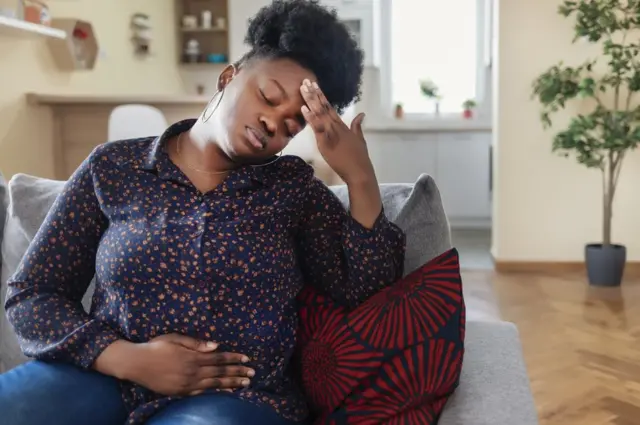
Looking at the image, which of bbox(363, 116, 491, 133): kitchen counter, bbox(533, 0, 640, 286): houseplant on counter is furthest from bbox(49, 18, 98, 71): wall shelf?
bbox(533, 0, 640, 286): houseplant on counter

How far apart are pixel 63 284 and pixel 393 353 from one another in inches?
20.7

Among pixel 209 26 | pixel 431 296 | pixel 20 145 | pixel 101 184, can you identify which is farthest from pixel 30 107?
pixel 431 296

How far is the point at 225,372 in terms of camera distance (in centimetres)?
107

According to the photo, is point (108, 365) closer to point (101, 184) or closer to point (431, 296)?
point (101, 184)

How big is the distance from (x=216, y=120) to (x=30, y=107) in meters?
3.29

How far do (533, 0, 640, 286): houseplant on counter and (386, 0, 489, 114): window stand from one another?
227 cm

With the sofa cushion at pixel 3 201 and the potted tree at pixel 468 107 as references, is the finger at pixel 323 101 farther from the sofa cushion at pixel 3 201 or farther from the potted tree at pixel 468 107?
the potted tree at pixel 468 107

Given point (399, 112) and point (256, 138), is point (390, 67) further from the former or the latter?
point (256, 138)

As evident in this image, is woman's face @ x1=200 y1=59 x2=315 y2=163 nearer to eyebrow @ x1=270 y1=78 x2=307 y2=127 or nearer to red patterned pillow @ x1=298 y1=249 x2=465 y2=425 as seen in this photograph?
eyebrow @ x1=270 y1=78 x2=307 y2=127

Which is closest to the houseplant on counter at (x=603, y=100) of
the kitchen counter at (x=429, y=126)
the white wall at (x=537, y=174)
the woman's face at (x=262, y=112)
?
the white wall at (x=537, y=174)

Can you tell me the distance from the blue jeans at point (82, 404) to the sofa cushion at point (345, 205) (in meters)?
0.31

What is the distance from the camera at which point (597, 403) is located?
2426 mm

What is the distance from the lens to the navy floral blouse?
43.1 inches

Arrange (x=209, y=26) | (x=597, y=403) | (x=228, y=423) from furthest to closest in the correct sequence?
(x=209, y=26), (x=597, y=403), (x=228, y=423)
